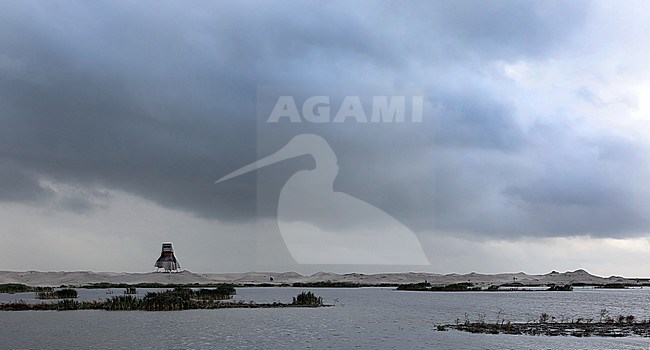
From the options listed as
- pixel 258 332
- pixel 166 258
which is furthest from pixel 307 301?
pixel 166 258

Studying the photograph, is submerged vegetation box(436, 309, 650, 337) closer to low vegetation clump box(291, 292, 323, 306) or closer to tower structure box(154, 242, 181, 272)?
low vegetation clump box(291, 292, 323, 306)

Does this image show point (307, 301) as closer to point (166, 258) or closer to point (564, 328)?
point (564, 328)

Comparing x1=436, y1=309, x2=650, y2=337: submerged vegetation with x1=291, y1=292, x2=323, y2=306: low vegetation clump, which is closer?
x1=436, y1=309, x2=650, y2=337: submerged vegetation

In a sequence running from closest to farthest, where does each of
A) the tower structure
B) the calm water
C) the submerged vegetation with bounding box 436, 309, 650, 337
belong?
1. the calm water
2. the submerged vegetation with bounding box 436, 309, 650, 337
3. the tower structure

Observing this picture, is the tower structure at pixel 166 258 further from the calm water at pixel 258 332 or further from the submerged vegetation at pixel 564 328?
the submerged vegetation at pixel 564 328

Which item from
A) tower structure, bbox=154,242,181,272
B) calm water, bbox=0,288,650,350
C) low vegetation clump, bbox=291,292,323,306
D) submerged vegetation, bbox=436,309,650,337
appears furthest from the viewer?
tower structure, bbox=154,242,181,272

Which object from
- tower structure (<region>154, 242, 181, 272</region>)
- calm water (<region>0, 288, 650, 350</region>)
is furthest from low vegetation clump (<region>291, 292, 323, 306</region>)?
tower structure (<region>154, 242, 181, 272</region>)

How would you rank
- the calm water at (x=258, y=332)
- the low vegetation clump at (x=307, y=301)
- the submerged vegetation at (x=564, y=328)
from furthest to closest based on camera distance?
the low vegetation clump at (x=307, y=301) → the submerged vegetation at (x=564, y=328) → the calm water at (x=258, y=332)

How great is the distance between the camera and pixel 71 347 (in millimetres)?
35344

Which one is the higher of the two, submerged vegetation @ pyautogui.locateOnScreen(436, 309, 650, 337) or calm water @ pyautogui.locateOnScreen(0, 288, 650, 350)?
submerged vegetation @ pyautogui.locateOnScreen(436, 309, 650, 337)

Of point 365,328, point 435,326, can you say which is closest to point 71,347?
point 365,328

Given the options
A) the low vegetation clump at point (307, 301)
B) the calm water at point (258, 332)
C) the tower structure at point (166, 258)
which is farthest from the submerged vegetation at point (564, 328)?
the tower structure at point (166, 258)

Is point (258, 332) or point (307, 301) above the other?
point (307, 301)

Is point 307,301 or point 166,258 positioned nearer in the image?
point 307,301
